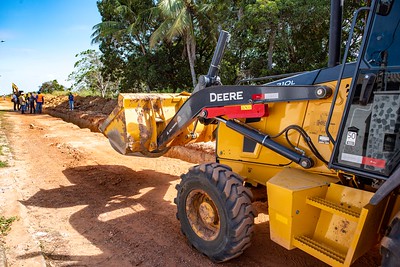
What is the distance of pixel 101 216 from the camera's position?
5000 millimetres

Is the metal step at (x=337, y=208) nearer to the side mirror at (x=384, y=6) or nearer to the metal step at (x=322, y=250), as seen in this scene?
the metal step at (x=322, y=250)

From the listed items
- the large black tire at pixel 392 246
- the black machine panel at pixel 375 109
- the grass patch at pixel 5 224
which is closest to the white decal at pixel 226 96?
the black machine panel at pixel 375 109

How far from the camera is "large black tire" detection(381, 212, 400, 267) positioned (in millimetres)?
2229

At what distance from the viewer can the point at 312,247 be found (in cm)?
291

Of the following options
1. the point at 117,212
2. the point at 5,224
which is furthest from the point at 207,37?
the point at 5,224

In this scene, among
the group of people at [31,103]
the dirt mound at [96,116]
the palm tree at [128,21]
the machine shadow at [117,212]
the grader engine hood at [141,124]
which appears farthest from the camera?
the group of people at [31,103]

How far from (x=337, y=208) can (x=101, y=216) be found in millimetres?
3527

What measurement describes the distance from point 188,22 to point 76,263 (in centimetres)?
1822

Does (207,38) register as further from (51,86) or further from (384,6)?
(51,86)

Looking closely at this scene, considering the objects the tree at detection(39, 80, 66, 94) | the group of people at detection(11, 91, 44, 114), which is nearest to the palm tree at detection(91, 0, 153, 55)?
the group of people at detection(11, 91, 44, 114)

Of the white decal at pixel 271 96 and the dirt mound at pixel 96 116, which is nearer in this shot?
the white decal at pixel 271 96

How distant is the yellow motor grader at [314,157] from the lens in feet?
8.27

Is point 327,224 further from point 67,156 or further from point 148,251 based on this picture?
point 67,156

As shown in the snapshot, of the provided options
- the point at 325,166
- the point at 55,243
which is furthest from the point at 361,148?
the point at 55,243
